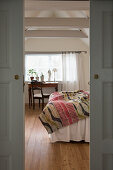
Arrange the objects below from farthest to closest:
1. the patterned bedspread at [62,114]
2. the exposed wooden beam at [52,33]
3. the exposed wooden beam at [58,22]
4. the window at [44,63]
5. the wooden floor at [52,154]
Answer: the window at [44,63] < the exposed wooden beam at [52,33] < the exposed wooden beam at [58,22] < the patterned bedspread at [62,114] < the wooden floor at [52,154]

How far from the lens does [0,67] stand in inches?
69.4

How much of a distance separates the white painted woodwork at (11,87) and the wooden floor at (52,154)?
81 cm

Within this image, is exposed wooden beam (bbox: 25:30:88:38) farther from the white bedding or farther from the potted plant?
the white bedding

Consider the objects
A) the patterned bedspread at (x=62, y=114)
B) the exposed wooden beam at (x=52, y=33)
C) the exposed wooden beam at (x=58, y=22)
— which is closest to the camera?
the patterned bedspread at (x=62, y=114)

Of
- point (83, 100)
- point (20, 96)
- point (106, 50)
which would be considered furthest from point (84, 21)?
point (20, 96)

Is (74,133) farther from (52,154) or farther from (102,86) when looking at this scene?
(102,86)

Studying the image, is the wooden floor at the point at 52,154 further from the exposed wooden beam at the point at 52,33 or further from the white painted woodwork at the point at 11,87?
the exposed wooden beam at the point at 52,33

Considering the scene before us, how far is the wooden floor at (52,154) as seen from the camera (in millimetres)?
2557

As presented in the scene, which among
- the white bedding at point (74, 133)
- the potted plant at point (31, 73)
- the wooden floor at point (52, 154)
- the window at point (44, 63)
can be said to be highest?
the window at point (44, 63)

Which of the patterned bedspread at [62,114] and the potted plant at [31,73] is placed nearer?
the patterned bedspread at [62,114]

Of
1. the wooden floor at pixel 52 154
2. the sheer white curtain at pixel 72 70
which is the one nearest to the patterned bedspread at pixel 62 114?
the wooden floor at pixel 52 154

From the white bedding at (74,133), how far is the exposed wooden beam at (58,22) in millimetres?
2830

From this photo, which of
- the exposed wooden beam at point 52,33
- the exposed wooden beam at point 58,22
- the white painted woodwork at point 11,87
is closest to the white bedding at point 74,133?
the white painted woodwork at point 11,87

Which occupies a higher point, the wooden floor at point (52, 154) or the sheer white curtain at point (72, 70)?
the sheer white curtain at point (72, 70)
